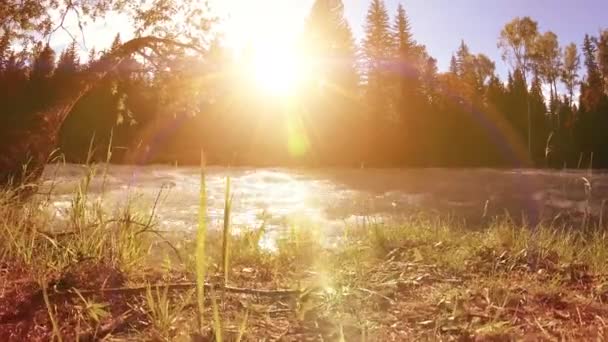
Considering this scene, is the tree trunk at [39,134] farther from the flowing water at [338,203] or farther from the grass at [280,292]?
the grass at [280,292]

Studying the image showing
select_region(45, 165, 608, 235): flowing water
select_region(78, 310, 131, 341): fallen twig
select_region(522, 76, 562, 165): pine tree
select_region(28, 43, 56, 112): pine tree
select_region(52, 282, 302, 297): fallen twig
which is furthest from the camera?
select_region(522, 76, 562, 165): pine tree

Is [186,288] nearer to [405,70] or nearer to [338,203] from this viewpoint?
[338,203]

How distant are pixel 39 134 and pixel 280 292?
179 inches

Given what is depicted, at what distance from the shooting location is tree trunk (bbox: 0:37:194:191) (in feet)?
Answer: 19.3

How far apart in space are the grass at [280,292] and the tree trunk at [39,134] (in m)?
1.94

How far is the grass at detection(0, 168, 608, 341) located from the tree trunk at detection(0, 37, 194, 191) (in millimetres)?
1945

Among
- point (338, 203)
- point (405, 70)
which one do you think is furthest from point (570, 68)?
point (338, 203)

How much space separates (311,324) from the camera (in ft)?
8.02

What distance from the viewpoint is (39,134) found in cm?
622

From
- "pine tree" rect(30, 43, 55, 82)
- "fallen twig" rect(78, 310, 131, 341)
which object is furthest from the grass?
"pine tree" rect(30, 43, 55, 82)

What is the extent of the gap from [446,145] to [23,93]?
3915cm

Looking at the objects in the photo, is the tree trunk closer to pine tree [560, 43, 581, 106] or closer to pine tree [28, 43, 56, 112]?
pine tree [28, 43, 56, 112]

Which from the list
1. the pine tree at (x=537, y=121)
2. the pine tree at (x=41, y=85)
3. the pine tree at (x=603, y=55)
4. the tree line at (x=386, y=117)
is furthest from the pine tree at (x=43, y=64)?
the pine tree at (x=603, y=55)

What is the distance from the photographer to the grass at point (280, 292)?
87.8 inches
